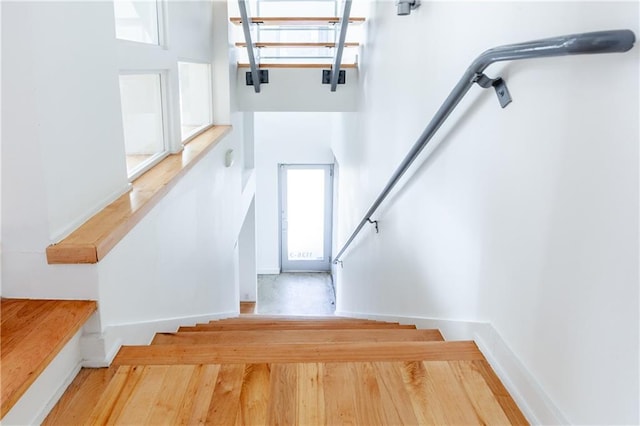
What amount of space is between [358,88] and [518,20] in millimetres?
3288

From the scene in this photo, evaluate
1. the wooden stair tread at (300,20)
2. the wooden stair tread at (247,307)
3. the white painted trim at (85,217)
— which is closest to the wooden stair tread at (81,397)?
the white painted trim at (85,217)

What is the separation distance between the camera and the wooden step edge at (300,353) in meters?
1.54

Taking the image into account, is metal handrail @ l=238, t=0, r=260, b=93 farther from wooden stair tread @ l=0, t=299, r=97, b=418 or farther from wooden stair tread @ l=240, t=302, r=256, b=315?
wooden stair tread @ l=240, t=302, r=256, b=315

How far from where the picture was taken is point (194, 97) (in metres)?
3.94

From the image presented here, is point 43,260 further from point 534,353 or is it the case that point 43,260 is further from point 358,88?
point 358,88

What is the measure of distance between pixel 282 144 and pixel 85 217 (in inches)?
254

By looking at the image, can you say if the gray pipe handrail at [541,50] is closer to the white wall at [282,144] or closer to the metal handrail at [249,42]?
the metal handrail at [249,42]

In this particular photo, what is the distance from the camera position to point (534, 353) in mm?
1265

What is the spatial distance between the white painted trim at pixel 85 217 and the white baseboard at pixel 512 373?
131 centimetres

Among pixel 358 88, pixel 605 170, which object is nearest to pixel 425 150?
pixel 605 170

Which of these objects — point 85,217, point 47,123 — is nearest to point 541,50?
point 47,123

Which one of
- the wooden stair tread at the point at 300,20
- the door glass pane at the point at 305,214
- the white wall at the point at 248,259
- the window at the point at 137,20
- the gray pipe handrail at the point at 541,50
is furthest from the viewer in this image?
the door glass pane at the point at 305,214

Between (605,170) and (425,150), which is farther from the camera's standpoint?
A: (425,150)

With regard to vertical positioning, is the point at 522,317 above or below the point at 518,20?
below
